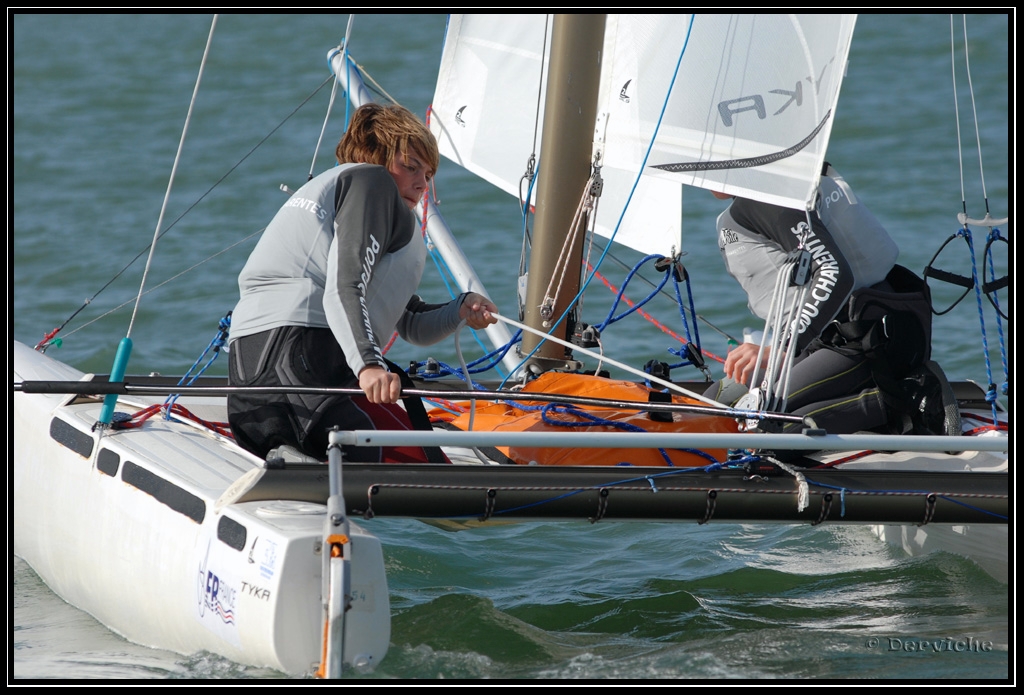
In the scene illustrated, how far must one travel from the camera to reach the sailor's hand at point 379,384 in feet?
8.27

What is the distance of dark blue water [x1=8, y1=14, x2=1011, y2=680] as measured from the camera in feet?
9.40

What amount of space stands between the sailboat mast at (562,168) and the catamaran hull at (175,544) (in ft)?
4.11

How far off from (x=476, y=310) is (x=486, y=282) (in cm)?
425

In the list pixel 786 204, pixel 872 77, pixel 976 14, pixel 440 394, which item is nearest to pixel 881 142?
pixel 872 77

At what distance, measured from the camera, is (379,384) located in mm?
2533

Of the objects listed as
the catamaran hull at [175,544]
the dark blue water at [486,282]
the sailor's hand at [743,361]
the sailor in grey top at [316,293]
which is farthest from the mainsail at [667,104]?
the catamaran hull at [175,544]

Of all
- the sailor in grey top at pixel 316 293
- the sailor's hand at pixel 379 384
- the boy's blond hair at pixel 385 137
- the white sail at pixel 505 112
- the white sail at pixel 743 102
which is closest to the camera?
the sailor's hand at pixel 379 384

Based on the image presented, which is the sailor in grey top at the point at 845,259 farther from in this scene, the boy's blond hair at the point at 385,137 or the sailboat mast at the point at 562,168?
the boy's blond hair at the point at 385,137

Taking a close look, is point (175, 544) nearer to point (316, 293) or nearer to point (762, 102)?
point (316, 293)

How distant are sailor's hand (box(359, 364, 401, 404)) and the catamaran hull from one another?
278 mm

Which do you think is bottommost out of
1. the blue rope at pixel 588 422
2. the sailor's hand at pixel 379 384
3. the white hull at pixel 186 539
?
the white hull at pixel 186 539

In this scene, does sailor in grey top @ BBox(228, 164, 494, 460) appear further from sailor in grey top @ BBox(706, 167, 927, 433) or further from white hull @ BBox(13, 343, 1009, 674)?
sailor in grey top @ BBox(706, 167, 927, 433)

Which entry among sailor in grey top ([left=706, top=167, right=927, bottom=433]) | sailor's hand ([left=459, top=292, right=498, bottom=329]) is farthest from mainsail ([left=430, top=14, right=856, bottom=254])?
sailor's hand ([left=459, top=292, right=498, bottom=329])
